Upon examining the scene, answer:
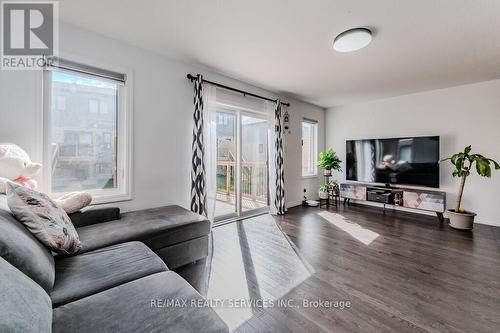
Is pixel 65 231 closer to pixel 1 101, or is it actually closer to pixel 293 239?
pixel 1 101

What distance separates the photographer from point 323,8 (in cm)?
187

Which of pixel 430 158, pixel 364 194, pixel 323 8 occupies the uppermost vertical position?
→ pixel 323 8

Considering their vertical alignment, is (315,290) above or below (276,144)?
below

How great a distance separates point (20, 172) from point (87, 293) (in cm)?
138

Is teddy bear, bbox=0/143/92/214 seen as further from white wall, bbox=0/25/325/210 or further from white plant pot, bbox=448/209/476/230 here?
white plant pot, bbox=448/209/476/230

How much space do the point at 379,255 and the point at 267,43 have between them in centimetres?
267

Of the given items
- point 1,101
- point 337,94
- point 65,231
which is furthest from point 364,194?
point 1,101

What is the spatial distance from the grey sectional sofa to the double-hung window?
4346mm

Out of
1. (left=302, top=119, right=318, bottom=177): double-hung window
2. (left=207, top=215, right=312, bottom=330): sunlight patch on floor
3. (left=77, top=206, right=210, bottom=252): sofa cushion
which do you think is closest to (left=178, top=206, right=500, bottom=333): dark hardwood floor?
(left=207, top=215, right=312, bottom=330): sunlight patch on floor

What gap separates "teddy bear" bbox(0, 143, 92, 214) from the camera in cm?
170

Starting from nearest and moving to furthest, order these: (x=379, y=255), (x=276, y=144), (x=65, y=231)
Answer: (x=65, y=231) < (x=379, y=255) < (x=276, y=144)

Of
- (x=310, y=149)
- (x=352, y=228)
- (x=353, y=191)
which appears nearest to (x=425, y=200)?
(x=353, y=191)

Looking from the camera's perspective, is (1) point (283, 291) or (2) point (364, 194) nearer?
(1) point (283, 291)

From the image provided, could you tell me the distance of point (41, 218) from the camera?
132 centimetres
